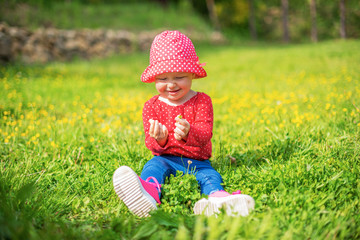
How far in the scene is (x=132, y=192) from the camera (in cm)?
180

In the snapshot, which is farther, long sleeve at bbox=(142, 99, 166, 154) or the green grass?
long sleeve at bbox=(142, 99, 166, 154)

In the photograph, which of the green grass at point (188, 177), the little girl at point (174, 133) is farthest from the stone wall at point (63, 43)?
the little girl at point (174, 133)

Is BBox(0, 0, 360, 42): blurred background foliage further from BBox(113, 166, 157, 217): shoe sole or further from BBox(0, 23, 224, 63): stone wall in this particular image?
BBox(113, 166, 157, 217): shoe sole

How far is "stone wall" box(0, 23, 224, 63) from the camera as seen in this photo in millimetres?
8773

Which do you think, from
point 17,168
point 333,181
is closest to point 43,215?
point 17,168

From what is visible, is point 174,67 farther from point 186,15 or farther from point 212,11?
point 212,11

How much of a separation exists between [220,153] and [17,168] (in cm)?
182

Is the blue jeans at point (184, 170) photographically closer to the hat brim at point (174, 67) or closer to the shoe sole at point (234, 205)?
the shoe sole at point (234, 205)

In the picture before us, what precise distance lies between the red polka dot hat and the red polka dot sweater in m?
0.25

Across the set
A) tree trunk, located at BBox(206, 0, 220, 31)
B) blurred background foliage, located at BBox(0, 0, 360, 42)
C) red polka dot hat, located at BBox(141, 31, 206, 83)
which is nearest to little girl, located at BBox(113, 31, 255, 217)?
red polka dot hat, located at BBox(141, 31, 206, 83)

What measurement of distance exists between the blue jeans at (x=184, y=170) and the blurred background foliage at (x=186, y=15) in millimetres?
9339

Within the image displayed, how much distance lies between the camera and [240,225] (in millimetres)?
1573

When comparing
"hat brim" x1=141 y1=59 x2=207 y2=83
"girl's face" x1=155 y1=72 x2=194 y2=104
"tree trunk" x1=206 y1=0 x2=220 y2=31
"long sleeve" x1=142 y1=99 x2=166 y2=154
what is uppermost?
"tree trunk" x1=206 y1=0 x2=220 y2=31

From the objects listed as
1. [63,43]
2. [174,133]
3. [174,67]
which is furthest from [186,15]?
[174,133]
